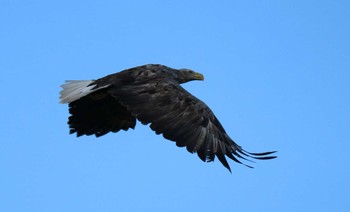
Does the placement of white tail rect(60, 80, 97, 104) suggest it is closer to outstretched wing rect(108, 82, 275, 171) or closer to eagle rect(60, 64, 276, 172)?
eagle rect(60, 64, 276, 172)

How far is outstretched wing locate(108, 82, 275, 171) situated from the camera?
11266 mm

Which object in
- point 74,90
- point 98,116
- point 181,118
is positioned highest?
point 74,90

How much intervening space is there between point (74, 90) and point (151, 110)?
1.99 m

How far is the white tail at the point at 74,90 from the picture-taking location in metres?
12.5

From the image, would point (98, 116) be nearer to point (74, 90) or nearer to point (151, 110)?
point (74, 90)

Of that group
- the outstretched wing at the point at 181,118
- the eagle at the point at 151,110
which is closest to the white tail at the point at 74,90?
the eagle at the point at 151,110

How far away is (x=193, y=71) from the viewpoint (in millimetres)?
14211

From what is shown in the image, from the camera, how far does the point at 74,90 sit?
42.5 feet

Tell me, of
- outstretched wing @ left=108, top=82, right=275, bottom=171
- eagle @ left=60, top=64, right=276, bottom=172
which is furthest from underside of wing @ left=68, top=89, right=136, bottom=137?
outstretched wing @ left=108, top=82, right=275, bottom=171

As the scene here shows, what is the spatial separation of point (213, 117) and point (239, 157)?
0.78 metres

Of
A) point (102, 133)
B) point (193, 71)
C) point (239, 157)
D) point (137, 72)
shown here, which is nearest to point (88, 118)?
point (102, 133)

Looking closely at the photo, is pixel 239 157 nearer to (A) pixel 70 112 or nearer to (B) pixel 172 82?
(B) pixel 172 82

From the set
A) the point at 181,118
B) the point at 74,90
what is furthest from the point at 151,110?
the point at 74,90

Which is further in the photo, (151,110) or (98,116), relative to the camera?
(98,116)
